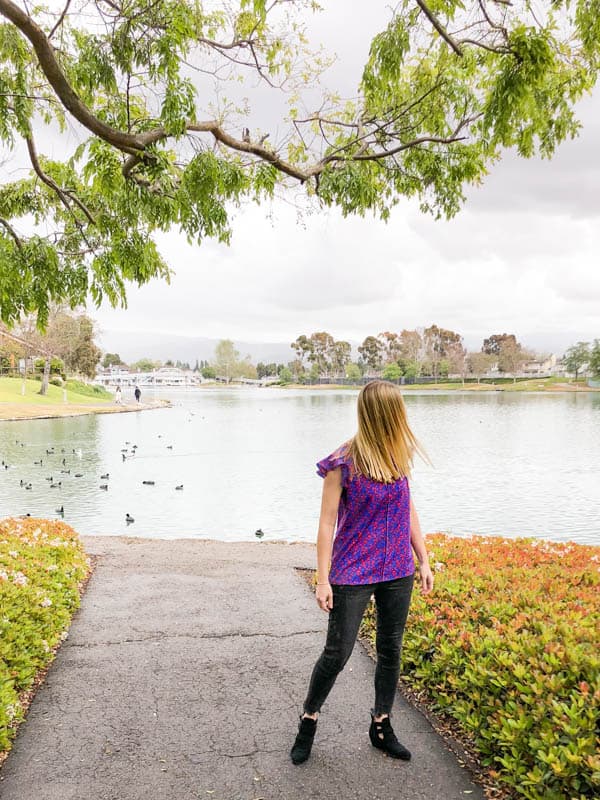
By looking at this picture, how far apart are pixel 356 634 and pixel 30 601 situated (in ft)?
9.66

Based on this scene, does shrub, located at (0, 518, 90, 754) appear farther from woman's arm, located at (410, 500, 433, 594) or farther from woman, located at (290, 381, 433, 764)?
woman's arm, located at (410, 500, 433, 594)

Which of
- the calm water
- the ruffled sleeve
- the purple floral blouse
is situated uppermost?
the ruffled sleeve

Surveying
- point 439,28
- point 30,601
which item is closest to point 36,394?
point 30,601

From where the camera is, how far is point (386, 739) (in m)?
3.14

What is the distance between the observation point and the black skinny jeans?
2.90 meters

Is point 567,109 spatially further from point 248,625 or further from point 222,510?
point 222,510

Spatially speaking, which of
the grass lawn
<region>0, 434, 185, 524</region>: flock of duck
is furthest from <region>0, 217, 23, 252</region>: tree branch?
the grass lawn

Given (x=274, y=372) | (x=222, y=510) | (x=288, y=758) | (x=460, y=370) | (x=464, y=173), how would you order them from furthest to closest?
(x=274, y=372) < (x=460, y=370) < (x=222, y=510) < (x=464, y=173) < (x=288, y=758)

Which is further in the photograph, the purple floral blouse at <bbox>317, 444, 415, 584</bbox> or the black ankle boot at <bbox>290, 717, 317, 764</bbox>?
the black ankle boot at <bbox>290, 717, 317, 764</bbox>

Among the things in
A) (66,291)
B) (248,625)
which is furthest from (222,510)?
(66,291)

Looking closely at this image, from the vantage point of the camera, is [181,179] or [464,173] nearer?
[181,179]

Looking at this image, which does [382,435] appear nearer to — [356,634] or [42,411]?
[356,634]

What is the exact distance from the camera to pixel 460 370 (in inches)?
5217

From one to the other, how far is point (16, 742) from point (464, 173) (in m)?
5.30
